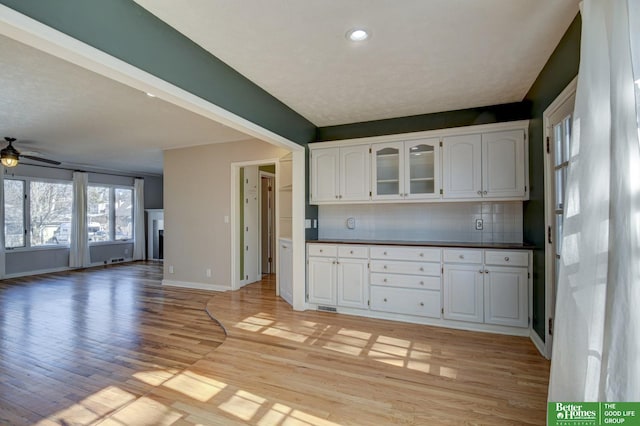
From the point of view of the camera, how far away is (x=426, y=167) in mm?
3717

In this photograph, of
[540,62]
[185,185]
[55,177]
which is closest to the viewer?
[540,62]

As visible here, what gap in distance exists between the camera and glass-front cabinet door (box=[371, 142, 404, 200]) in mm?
3797

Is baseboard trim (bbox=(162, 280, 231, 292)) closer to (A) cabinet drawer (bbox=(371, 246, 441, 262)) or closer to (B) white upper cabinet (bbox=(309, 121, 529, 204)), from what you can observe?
(B) white upper cabinet (bbox=(309, 121, 529, 204))

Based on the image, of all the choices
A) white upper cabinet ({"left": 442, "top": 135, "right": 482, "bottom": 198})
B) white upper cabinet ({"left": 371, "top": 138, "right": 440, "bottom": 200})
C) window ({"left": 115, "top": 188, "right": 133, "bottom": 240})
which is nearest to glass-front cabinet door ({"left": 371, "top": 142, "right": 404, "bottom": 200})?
white upper cabinet ({"left": 371, "top": 138, "right": 440, "bottom": 200})

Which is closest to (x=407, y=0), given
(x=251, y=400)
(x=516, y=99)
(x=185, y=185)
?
(x=516, y=99)

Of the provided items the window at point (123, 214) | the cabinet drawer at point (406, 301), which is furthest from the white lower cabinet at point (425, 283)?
the window at point (123, 214)

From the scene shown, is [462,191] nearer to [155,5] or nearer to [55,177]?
[155,5]

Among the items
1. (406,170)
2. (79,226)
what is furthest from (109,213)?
(406,170)

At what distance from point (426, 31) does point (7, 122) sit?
5372mm

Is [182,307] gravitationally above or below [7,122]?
below

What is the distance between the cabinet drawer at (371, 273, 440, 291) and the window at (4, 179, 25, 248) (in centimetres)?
775

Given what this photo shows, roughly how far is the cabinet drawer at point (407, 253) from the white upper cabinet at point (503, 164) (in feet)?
2.89

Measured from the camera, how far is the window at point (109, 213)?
810cm

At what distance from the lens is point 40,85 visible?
3.04m
